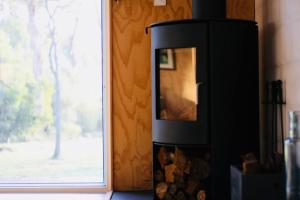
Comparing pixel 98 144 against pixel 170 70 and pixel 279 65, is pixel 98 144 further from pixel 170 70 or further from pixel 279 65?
pixel 279 65

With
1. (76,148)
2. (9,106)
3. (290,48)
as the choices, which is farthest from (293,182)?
(9,106)

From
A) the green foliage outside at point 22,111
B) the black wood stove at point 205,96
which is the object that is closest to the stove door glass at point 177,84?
the black wood stove at point 205,96

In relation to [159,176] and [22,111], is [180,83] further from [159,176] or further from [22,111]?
[22,111]

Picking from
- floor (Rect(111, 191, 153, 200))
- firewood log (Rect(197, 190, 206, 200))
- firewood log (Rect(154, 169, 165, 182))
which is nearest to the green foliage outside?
floor (Rect(111, 191, 153, 200))

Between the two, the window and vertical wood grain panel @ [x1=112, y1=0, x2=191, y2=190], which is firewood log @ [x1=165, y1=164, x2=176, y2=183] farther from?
the window

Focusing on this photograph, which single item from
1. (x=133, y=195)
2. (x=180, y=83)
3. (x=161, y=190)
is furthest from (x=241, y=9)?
(x=133, y=195)

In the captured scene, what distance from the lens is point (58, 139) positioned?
141 inches

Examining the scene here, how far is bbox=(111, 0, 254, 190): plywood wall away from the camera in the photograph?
11.1 ft

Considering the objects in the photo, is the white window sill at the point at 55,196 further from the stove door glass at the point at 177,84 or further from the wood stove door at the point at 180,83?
the stove door glass at the point at 177,84

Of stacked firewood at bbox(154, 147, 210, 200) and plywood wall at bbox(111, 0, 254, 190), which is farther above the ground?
plywood wall at bbox(111, 0, 254, 190)

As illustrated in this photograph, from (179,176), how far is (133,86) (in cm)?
83

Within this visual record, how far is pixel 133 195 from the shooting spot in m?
3.25

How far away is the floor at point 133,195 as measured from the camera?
3.17m

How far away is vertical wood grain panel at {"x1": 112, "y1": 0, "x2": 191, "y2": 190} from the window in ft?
0.57
